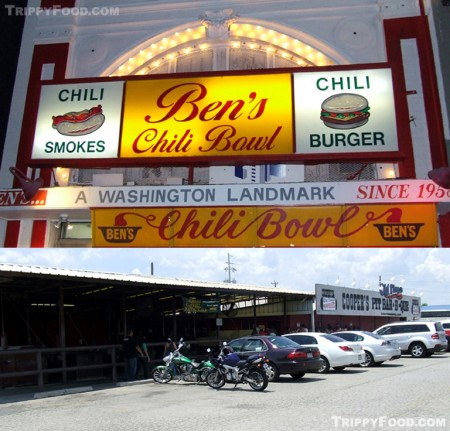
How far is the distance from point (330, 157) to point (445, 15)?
676cm

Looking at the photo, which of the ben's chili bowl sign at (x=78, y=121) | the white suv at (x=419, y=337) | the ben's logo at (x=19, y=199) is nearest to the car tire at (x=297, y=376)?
the ben's chili bowl sign at (x=78, y=121)

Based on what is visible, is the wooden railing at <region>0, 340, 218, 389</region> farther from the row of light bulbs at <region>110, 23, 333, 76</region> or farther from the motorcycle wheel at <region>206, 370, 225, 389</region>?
the row of light bulbs at <region>110, 23, 333, 76</region>

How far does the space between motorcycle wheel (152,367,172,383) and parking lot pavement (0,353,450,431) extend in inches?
36.8

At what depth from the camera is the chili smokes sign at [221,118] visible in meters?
11.6

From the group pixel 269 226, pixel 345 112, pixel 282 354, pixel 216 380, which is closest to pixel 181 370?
pixel 216 380

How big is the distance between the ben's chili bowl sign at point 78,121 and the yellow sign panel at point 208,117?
29cm

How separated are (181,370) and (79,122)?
24.6 feet

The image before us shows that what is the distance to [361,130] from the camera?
11.6 m

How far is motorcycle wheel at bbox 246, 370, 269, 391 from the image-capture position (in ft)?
43.5

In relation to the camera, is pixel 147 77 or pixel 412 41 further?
pixel 412 41

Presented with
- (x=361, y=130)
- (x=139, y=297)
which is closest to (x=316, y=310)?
(x=139, y=297)


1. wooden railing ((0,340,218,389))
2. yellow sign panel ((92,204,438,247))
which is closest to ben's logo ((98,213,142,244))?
yellow sign panel ((92,204,438,247))

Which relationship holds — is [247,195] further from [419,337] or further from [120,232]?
[419,337]

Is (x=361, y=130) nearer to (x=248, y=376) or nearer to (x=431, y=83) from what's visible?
(x=431, y=83)
